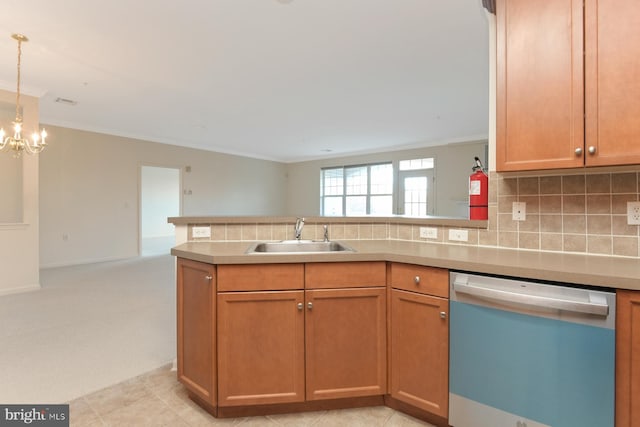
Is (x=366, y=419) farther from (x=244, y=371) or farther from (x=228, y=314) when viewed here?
(x=228, y=314)

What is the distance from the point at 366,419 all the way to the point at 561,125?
176cm

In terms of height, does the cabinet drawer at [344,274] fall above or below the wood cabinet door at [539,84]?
below

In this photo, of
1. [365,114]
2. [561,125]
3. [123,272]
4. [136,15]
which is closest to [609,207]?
[561,125]

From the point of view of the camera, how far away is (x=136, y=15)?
248cm

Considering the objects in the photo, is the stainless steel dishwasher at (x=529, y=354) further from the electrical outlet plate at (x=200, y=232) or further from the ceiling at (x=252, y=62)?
the ceiling at (x=252, y=62)

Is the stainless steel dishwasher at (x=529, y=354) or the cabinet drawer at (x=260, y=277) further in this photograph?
the cabinet drawer at (x=260, y=277)

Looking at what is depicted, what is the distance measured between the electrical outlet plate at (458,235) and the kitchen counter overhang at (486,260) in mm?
65

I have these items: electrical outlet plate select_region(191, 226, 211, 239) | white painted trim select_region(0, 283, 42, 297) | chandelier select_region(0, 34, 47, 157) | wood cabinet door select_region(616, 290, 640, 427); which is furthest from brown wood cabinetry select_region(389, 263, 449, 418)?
white painted trim select_region(0, 283, 42, 297)

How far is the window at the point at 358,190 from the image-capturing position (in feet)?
27.6

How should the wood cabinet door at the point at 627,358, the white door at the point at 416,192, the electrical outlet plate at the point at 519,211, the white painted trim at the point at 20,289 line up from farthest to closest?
the white door at the point at 416,192
the white painted trim at the point at 20,289
the electrical outlet plate at the point at 519,211
the wood cabinet door at the point at 627,358

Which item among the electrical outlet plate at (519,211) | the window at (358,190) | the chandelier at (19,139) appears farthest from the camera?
the window at (358,190)

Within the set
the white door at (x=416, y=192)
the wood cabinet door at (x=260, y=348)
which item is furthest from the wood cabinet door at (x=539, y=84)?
the white door at (x=416, y=192)

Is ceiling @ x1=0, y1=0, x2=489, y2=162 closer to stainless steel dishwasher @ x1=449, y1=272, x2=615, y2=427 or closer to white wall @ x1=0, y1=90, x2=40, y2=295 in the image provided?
white wall @ x1=0, y1=90, x2=40, y2=295

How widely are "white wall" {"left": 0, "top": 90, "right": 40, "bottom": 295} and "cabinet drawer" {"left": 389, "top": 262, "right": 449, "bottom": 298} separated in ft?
16.0
